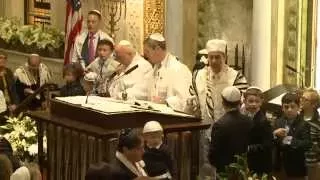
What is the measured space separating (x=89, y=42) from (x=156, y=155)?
219 inches

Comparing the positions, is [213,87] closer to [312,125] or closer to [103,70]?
[312,125]

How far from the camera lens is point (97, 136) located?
8586 millimetres

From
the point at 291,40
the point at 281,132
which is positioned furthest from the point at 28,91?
the point at 281,132

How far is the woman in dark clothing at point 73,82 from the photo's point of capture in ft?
36.5

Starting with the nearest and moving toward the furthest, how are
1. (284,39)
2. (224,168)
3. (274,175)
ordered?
(224,168)
(274,175)
(284,39)

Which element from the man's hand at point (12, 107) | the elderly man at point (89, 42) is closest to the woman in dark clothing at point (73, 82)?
the elderly man at point (89, 42)

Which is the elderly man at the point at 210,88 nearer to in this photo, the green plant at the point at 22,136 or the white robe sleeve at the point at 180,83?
the white robe sleeve at the point at 180,83

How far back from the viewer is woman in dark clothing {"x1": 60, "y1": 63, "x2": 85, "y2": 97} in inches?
438

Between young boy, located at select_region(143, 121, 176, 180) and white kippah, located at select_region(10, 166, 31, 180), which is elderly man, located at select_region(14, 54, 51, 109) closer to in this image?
young boy, located at select_region(143, 121, 176, 180)

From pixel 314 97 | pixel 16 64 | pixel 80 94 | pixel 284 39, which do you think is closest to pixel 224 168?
pixel 314 97

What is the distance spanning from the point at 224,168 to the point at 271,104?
1935 mm

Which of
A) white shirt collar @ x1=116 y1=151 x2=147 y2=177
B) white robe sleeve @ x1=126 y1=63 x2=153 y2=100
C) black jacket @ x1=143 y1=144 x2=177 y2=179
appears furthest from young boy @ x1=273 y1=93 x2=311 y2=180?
white shirt collar @ x1=116 y1=151 x2=147 y2=177

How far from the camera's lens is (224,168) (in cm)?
860

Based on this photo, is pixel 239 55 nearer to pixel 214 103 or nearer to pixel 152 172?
pixel 214 103
